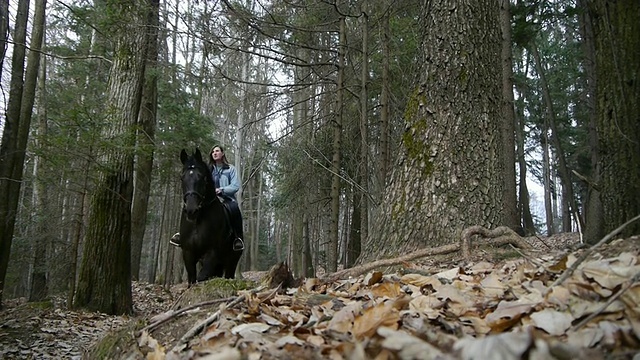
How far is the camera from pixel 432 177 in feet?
16.8

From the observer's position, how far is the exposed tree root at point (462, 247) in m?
4.41

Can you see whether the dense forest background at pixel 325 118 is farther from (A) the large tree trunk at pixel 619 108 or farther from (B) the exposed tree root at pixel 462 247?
(B) the exposed tree root at pixel 462 247

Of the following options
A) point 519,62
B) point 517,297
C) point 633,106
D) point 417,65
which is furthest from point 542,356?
point 519,62

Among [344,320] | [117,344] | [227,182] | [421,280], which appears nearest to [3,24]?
[227,182]

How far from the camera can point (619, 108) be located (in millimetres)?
3787

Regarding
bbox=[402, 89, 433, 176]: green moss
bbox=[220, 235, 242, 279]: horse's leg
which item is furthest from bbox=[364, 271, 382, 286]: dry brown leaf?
bbox=[220, 235, 242, 279]: horse's leg

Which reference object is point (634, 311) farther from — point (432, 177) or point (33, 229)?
point (33, 229)

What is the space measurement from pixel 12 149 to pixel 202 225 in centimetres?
582

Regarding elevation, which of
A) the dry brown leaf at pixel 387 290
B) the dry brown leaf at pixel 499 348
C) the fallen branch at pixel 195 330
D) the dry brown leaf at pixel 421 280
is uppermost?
the dry brown leaf at pixel 499 348

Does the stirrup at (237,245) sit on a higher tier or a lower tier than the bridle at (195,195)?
lower

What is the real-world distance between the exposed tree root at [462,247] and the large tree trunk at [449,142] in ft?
0.90

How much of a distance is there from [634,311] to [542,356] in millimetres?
661

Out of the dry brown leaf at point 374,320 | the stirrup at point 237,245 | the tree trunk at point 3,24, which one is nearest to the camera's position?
the dry brown leaf at point 374,320

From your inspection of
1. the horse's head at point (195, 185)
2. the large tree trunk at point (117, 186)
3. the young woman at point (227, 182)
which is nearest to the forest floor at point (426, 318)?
the horse's head at point (195, 185)
